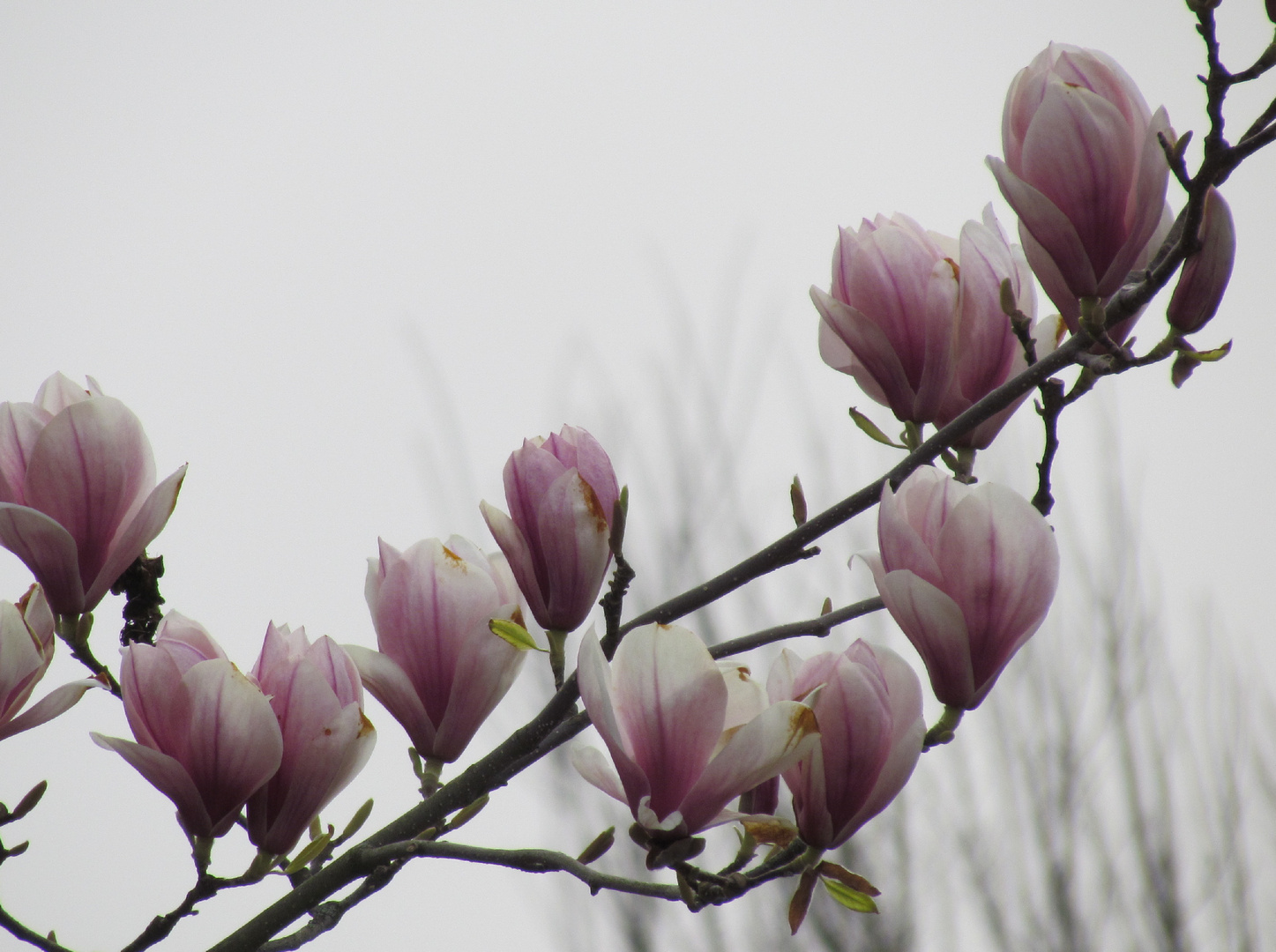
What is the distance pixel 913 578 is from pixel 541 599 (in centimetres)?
12

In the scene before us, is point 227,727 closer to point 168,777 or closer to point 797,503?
point 168,777

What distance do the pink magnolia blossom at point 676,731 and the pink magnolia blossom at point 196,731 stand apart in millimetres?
106

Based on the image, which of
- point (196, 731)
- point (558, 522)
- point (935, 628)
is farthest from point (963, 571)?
point (196, 731)

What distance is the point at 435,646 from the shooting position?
333 millimetres

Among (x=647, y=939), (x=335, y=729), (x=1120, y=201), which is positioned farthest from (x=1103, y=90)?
(x=647, y=939)

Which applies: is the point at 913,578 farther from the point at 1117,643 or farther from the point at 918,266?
the point at 1117,643

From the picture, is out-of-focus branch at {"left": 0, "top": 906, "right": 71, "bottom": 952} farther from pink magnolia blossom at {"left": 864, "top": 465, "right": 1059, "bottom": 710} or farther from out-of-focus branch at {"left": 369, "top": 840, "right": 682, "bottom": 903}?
pink magnolia blossom at {"left": 864, "top": 465, "right": 1059, "bottom": 710}

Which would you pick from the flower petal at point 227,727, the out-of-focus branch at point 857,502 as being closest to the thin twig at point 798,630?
the out-of-focus branch at point 857,502

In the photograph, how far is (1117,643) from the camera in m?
1.83

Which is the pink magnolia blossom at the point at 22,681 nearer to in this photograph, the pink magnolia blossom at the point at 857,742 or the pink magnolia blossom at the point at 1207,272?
the pink magnolia blossom at the point at 857,742

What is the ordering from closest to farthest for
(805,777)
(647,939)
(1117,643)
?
(805,777), (647,939), (1117,643)

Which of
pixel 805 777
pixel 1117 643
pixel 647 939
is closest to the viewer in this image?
pixel 805 777

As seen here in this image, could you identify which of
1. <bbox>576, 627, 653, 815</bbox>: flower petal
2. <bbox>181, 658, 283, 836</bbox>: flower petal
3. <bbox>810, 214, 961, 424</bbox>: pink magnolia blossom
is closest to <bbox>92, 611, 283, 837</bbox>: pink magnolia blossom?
<bbox>181, 658, 283, 836</bbox>: flower petal

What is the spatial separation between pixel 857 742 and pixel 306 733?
164 mm
